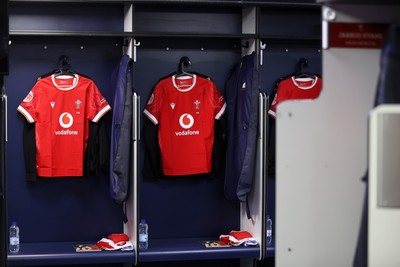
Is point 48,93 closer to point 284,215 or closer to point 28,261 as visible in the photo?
point 28,261

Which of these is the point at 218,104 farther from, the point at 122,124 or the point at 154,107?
the point at 122,124

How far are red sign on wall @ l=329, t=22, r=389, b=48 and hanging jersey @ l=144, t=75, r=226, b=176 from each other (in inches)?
119

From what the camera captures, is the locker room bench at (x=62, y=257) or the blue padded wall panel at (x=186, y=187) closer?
the locker room bench at (x=62, y=257)

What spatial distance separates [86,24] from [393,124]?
3.71 m

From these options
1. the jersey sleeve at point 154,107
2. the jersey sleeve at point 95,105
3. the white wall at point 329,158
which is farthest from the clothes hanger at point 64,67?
the white wall at point 329,158

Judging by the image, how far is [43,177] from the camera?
5422mm

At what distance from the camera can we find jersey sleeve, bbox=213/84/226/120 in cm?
547

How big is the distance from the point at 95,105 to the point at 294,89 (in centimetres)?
144

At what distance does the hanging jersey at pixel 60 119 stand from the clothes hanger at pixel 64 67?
0.03m

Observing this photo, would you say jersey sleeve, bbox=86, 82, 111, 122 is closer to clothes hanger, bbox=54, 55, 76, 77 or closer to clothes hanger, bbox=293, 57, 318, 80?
clothes hanger, bbox=54, 55, 76, 77

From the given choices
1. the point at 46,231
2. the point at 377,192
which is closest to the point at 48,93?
the point at 46,231

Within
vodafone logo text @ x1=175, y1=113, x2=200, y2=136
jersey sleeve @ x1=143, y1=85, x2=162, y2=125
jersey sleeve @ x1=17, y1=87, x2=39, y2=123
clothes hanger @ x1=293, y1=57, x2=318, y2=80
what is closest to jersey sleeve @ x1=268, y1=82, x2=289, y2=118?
clothes hanger @ x1=293, y1=57, x2=318, y2=80

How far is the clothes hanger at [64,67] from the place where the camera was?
209 inches

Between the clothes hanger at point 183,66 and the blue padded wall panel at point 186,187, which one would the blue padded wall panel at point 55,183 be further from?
the clothes hanger at point 183,66
